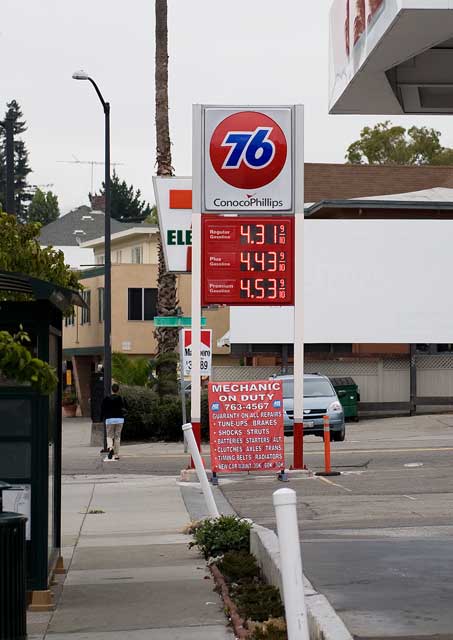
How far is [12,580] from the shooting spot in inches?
293

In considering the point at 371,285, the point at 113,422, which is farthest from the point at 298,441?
the point at 371,285

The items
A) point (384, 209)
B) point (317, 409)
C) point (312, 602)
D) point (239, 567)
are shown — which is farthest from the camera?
point (384, 209)

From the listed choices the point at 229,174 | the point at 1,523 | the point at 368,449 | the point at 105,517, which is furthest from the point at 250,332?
the point at 1,523

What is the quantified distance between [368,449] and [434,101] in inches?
723

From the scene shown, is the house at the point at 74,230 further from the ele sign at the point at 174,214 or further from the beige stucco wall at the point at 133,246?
the ele sign at the point at 174,214

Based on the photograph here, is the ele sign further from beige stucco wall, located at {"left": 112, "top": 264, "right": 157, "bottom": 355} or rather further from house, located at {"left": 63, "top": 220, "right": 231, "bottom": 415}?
beige stucco wall, located at {"left": 112, "top": 264, "right": 157, "bottom": 355}

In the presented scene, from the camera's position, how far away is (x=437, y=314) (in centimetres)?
4441

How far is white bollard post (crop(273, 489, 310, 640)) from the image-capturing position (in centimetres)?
601

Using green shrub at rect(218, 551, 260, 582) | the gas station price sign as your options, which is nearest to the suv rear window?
the gas station price sign

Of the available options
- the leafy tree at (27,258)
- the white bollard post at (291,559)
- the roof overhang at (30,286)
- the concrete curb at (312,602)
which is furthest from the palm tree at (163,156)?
the white bollard post at (291,559)

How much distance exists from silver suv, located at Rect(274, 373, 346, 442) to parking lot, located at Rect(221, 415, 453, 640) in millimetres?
550

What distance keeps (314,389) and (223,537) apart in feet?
62.3

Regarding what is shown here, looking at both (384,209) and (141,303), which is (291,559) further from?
(141,303)

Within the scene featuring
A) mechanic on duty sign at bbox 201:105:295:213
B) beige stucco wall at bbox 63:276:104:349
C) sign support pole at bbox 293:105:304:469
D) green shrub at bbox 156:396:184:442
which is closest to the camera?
sign support pole at bbox 293:105:304:469
